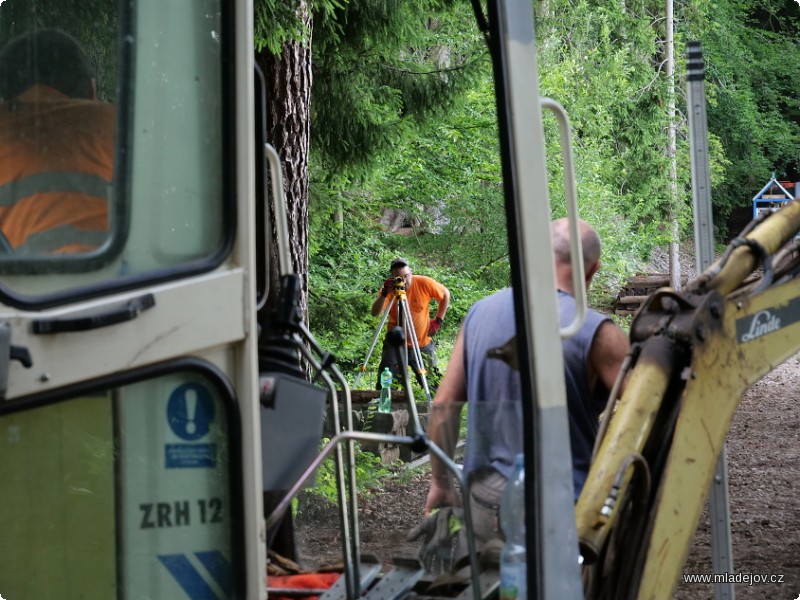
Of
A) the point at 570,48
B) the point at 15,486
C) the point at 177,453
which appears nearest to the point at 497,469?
the point at 177,453

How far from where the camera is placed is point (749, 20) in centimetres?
4597

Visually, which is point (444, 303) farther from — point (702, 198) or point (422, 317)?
point (702, 198)

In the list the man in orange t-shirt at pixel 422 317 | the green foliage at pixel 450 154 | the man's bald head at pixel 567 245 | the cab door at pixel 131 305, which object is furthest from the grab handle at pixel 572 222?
the man in orange t-shirt at pixel 422 317

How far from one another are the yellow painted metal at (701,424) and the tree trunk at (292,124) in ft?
12.7

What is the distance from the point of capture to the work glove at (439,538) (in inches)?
115

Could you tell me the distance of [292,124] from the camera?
288 inches

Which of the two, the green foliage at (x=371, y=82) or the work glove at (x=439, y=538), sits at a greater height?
the green foliage at (x=371, y=82)

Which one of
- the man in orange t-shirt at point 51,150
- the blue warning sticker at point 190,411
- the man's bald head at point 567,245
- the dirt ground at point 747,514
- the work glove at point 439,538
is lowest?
the dirt ground at point 747,514

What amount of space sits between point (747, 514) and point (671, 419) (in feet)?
19.9

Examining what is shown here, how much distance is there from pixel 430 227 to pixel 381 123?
5.54m

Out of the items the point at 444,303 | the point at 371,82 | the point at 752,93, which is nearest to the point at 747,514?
the point at 444,303

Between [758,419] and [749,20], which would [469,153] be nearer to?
[758,419]

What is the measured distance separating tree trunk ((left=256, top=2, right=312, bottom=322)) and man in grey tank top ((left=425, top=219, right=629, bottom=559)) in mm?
3471

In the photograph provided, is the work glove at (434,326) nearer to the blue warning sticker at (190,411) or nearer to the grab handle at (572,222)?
the grab handle at (572,222)
